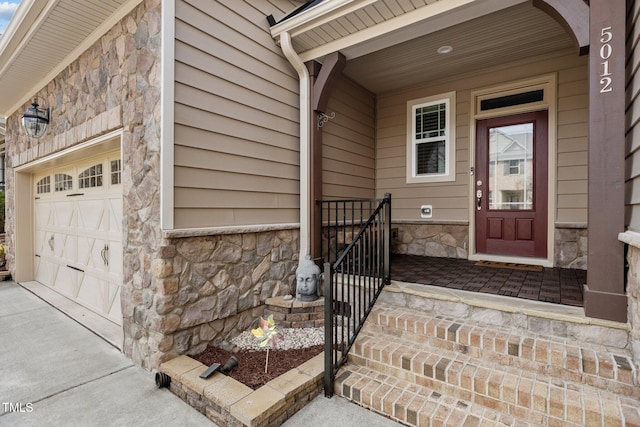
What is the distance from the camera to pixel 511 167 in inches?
154

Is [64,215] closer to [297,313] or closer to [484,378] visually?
[297,313]

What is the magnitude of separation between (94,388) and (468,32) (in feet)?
15.2

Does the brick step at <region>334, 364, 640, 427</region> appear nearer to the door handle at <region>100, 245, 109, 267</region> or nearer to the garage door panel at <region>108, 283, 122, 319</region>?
the garage door panel at <region>108, 283, 122, 319</region>

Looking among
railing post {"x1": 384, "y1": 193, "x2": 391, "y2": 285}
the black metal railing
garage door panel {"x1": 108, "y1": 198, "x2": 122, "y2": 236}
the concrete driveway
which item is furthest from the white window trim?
the concrete driveway

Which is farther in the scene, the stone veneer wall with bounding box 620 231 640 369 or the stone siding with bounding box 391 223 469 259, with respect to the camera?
the stone siding with bounding box 391 223 469 259

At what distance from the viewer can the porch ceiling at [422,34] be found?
262 centimetres

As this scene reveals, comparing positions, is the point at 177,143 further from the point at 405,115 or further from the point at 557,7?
the point at 405,115

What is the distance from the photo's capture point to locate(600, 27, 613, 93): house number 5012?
6.30ft

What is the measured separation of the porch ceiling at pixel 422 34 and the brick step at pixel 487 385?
268 centimetres

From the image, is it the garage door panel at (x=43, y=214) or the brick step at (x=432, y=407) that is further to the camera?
the garage door panel at (x=43, y=214)

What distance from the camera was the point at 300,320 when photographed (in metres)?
2.98

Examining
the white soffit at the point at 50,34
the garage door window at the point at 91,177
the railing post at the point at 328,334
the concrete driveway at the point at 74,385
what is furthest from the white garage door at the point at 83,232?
the railing post at the point at 328,334

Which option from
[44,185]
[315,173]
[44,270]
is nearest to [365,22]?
[315,173]

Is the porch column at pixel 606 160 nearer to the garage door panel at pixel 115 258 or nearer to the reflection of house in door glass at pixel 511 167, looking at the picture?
the reflection of house in door glass at pixel 511 167
